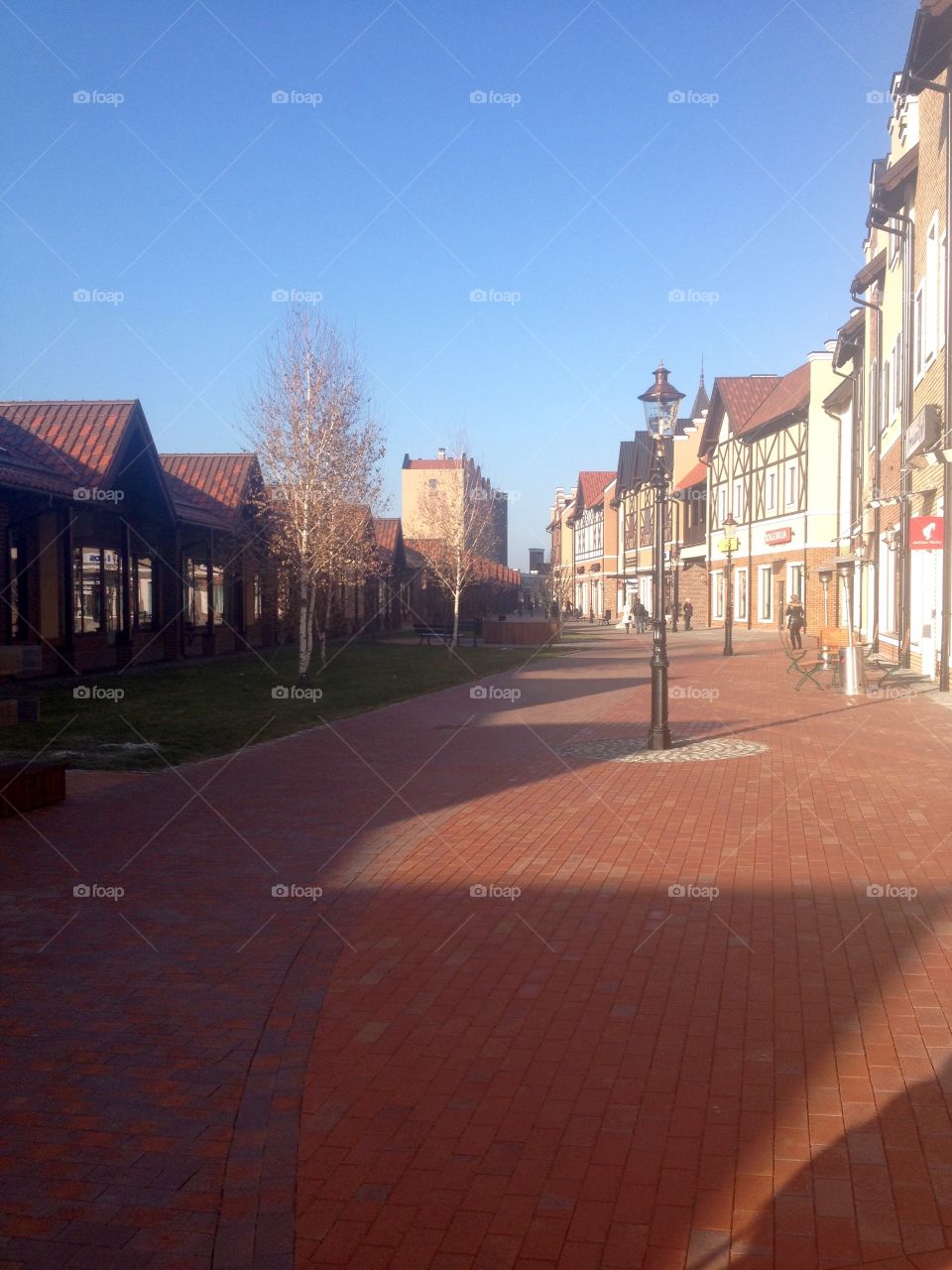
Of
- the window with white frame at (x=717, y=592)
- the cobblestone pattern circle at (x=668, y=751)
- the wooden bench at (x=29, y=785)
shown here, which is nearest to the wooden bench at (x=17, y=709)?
the wooden bench at (x=29, y=785)

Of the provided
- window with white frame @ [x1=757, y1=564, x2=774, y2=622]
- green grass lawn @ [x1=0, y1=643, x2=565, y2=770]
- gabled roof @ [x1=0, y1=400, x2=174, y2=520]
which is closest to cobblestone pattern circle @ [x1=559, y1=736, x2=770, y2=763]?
green grass lawn @ [x1=0, y1=643, x2=565, y2=770]

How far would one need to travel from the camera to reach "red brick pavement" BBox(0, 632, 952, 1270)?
3.35 meters

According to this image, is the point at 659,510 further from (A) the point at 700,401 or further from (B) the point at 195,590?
(A) the point at 700,401

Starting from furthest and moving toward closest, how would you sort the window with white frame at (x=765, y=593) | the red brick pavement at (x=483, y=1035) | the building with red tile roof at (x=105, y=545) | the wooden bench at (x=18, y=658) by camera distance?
the window with white frame at (x=765, y=593) < the building with red tile roof at (x=105, y=545) < the wooden bench at (x=18, y=658) < the red brick pavement at (x=483, y=1035)

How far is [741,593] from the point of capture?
46594 millimetres

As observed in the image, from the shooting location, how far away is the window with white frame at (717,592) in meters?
50.2

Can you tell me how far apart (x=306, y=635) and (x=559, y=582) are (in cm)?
3035

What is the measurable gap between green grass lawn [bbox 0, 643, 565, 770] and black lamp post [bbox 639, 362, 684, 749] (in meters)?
4.77

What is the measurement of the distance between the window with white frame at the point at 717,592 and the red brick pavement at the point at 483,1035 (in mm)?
Result: 41515

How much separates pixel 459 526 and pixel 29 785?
30.7 metres

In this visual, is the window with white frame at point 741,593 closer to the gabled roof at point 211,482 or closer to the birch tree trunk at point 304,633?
the gabled roof at point 211,482

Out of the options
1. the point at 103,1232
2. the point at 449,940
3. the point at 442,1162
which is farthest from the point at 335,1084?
the point at 449,940

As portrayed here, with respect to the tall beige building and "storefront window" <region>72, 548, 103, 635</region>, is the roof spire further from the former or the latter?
"storefront window" <region>72, 548, 103, 635</region>

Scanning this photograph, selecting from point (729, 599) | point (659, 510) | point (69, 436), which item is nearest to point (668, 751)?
point (659, 510)
